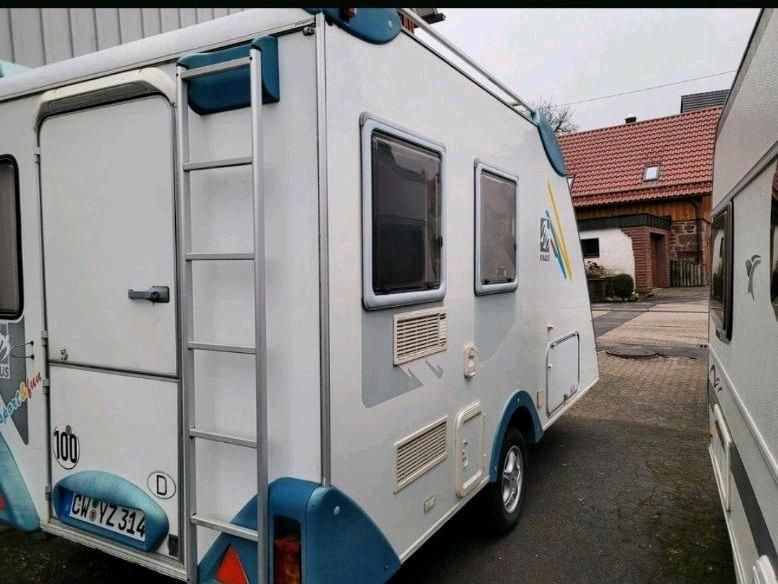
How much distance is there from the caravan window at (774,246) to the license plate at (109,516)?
2.39 metres

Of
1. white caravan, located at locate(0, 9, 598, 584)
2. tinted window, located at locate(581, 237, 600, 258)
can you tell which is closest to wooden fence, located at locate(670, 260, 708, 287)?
tinted window, located at locate(581, 237, 600, 258)

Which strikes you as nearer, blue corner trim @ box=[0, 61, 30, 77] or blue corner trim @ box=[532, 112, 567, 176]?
blue corner trim @ box=[0, 61, 30, 77]

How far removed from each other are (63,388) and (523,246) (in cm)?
274

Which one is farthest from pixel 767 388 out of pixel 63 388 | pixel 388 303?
pixel 63 388

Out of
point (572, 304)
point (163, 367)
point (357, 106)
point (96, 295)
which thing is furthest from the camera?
point (572, 304)

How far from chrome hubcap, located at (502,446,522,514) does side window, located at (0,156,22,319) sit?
2.79 meters

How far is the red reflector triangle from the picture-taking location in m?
2.03

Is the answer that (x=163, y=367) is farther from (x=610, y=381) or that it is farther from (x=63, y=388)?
(x=610, y=381)

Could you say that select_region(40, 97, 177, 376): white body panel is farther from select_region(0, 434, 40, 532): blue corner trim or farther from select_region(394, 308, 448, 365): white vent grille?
select_region(394, 308, 448, 365): white vent grille

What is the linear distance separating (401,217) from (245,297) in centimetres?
74

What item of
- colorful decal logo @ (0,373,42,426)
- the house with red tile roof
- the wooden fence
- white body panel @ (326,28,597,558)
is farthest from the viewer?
the wooden fence

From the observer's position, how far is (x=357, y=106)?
2076mm

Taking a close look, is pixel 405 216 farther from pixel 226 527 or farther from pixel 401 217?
pixel 226 527

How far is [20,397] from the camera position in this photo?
8.80ft
